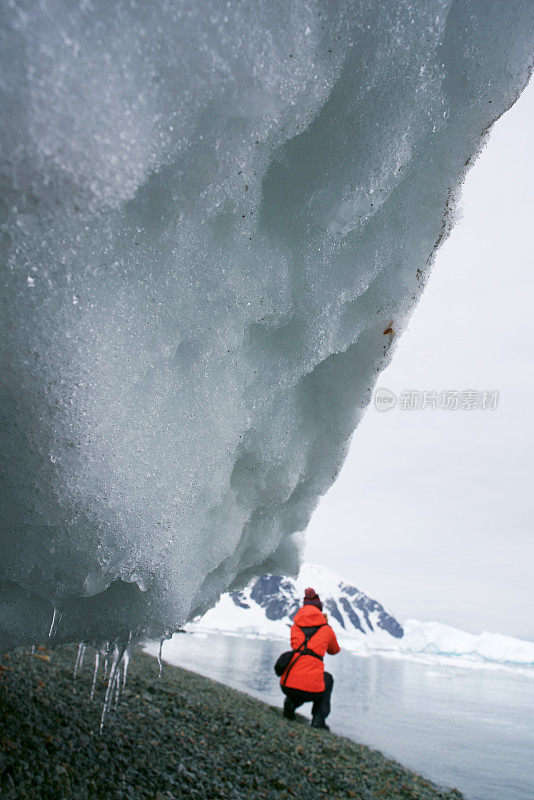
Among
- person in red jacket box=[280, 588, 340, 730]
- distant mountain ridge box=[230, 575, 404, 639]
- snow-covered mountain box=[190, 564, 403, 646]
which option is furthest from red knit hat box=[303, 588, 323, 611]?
distant mountain ridge box=[230, 575, 404, 639]

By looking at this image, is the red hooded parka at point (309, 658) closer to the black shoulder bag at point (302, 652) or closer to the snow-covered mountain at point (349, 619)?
the black shoulder bag at point (302, 652)

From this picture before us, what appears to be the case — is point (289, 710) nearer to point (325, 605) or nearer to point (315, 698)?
point (315, 698)

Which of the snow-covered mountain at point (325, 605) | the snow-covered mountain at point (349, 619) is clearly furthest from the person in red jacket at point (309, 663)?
the snow-covered mountain at point (325, 605)

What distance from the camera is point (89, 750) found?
3.11m

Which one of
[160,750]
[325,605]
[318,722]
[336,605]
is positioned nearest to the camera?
[160,750]

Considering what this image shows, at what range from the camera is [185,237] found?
1.87 m

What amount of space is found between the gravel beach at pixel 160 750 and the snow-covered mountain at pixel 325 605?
12115 centimetres

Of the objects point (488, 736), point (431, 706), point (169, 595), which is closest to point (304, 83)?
point (169, 595)

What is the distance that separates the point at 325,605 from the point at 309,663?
516ft

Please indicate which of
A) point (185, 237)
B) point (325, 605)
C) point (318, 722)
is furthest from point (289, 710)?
point (325, 605)

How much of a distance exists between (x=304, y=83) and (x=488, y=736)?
11.2 meters

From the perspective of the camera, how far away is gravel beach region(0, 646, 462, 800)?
8.85ft

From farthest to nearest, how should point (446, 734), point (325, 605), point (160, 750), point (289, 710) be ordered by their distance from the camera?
point (325, 605) < point (446, 734) < point (289, 710) < point (160, 750)

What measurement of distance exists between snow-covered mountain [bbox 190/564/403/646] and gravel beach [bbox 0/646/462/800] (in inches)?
4770
